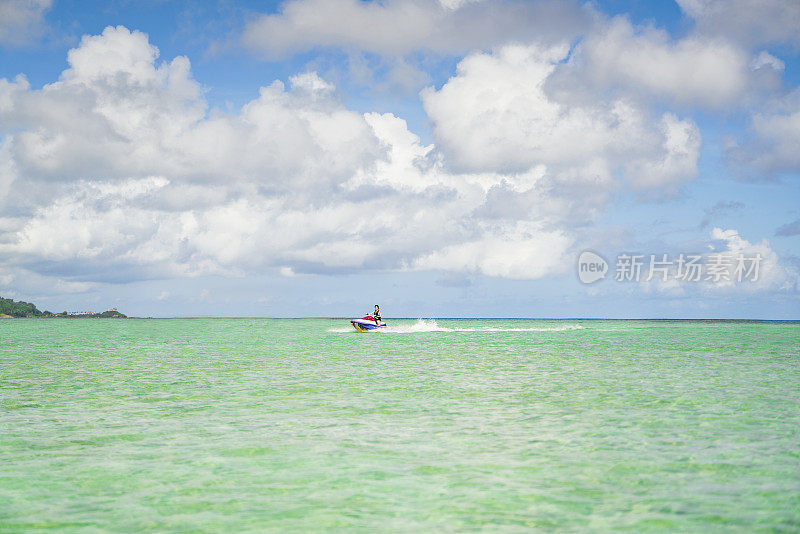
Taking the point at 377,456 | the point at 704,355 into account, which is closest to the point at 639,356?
the point at 704,355

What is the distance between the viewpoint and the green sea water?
10016mm

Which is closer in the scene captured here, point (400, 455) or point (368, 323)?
point (400, 455)

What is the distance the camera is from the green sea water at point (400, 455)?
32.9ft

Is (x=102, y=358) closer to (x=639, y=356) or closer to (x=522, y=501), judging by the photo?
(x=639, y=356)

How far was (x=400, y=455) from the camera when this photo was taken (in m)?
13.9

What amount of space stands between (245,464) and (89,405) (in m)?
10.1

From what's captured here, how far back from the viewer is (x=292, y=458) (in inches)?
537

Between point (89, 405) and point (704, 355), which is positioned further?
point (704, 355)

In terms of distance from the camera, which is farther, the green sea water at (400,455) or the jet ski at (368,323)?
the jet ski at (368,323)

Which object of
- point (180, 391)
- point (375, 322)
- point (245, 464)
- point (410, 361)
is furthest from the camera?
point (375, 322)

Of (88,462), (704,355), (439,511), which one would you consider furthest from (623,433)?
(704,355)

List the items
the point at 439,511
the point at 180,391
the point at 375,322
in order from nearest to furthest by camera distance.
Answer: the point at 439,511, the point at 180,391, the point at 375,322

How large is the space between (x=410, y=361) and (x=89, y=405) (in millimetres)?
21864

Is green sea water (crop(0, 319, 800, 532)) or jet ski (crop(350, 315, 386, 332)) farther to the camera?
jet ski (crop(350, 315, 386, 332))
